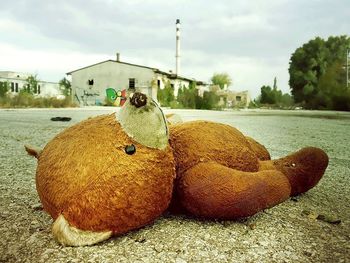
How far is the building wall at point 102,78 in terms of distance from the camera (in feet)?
105

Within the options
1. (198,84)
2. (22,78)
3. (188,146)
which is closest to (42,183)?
(188,146)

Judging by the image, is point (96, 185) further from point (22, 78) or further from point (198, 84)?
point (22, 78)

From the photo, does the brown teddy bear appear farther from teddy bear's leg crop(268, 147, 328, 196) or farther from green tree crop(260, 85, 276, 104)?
green tree crop(260, 85, 276, 104)

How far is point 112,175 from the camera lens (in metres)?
1.33

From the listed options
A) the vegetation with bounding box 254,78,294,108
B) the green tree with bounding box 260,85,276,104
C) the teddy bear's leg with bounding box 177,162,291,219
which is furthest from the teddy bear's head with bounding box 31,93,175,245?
the green tree with bounding box 260,85,276,104

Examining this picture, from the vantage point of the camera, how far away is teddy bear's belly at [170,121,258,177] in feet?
5.17

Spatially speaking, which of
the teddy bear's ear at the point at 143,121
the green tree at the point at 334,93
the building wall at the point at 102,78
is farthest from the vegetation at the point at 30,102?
the green tree at the point at 334,93

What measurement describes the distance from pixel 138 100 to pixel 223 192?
0.51 meters

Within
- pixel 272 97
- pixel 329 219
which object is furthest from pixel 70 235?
pixel 272 97

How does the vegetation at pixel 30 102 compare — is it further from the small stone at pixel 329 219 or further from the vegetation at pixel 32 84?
the small stone at pixel 329 219

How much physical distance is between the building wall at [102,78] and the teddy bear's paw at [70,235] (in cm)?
3007

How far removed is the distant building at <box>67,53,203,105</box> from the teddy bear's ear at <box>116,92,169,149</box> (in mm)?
29322

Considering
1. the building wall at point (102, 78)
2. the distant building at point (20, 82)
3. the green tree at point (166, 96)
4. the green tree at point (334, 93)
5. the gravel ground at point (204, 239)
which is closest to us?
the gravel ground at point (204, 239)

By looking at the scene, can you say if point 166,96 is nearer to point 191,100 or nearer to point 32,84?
point 191,100
